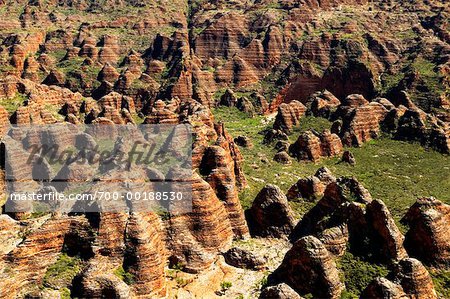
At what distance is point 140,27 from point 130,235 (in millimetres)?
154278

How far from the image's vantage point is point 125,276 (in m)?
31.3

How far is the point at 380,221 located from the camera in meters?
34.0

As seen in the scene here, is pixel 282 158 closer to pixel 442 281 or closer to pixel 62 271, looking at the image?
pixel 442 281

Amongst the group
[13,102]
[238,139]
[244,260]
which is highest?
[13,102]

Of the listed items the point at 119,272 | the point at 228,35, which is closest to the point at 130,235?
the point at 119,272

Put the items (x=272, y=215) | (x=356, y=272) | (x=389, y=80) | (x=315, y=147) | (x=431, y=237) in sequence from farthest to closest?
(x=389, y=80) → (x=315, y=147) → (x=272, y=215) → (x=431, y=237) → (x=356, y=272)

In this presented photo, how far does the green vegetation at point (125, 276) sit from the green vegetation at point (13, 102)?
166 feet

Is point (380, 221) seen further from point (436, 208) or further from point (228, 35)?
point (228, 35)

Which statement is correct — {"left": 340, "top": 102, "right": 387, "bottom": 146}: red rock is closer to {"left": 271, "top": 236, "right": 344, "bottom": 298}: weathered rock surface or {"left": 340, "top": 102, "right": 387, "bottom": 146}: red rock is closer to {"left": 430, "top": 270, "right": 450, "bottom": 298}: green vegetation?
{"left": 430, "top": 270, "right": 450, "bottom": 298}: green vegetation

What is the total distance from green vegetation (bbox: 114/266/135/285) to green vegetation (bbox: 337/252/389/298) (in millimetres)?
15627

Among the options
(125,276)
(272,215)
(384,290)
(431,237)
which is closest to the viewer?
(384,290)

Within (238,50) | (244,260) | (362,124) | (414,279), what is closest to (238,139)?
(362,124)

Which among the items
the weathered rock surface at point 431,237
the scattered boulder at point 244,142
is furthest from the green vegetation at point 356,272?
the scattered boulder at point 244,142

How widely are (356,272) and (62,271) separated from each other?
72.0ft
